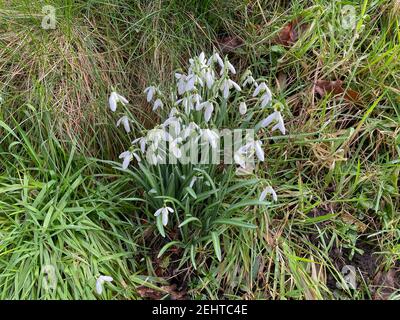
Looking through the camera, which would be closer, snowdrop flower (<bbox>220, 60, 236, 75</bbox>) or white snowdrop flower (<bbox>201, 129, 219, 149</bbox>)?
white snowdrop flower (<bbox>201, 129, 219, 149</bbox>)

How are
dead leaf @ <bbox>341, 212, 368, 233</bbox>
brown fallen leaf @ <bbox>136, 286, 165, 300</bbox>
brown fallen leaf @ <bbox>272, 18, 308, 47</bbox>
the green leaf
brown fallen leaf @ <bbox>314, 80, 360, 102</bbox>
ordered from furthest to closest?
1. brown fallen leaf @ <bbox>272, 18, 308, 47</bbox>
2. brown fallen leaf @ <bbox>314, 80, 360, 102</bbox>
3. dead leaf @ <bbox>341, 212, 368, 233</bbox>
4. brown fallen leaf @ <bbox>136, 286, 165, 300</bbox>
5. the green leaf

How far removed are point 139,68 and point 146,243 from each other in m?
0.94

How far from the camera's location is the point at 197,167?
213cm

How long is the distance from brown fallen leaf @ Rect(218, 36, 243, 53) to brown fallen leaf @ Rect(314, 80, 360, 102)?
1.60 feet

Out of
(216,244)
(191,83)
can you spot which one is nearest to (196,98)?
(191,83)

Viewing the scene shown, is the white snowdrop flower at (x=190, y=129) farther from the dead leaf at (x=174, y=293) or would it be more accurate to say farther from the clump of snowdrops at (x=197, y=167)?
the dead leaf at (x=174, y=293)

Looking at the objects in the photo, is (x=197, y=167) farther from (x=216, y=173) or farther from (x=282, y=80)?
(x=282, y=80)

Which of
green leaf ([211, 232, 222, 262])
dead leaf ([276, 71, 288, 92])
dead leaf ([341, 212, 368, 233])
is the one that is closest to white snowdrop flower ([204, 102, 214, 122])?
green leaf ([211, 232, 222, 262])

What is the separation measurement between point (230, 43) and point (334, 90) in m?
0.62

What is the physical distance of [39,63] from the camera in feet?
8.32

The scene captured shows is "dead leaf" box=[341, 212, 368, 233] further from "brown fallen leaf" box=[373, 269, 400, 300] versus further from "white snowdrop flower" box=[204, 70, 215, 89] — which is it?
"white snowdrop flower" box=[204, 70, 215, 89]

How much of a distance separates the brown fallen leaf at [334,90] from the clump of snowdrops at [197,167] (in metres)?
0.43

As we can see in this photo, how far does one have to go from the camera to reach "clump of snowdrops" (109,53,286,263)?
2049 millimetres
